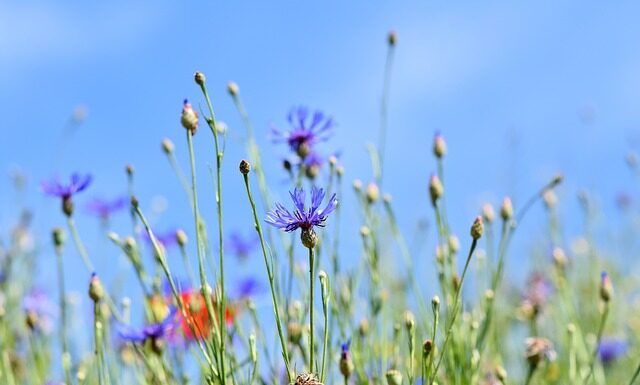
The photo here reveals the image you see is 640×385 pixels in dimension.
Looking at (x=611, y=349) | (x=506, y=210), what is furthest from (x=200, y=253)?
(x=611, y=349)

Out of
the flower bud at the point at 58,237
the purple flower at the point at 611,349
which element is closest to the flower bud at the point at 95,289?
the flower bud at the point at 58,237

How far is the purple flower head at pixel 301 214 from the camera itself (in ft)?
3.86

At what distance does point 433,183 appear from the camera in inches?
66.7

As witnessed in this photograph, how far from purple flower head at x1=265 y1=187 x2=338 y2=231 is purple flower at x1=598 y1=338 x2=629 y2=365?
6.63 ft

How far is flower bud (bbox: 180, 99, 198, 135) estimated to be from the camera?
1.38m

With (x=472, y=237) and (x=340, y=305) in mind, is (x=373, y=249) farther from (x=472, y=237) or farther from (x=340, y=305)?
(x=472, y=237)

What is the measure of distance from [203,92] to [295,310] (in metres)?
0.66

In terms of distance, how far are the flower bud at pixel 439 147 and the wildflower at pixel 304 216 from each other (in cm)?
71

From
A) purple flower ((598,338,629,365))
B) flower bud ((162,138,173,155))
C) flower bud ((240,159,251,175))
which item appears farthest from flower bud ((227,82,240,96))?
purple flower ((598,338,629,365))

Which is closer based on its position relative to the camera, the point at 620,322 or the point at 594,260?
the point at 594,260

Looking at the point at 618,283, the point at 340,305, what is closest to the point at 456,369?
the point at 340,305

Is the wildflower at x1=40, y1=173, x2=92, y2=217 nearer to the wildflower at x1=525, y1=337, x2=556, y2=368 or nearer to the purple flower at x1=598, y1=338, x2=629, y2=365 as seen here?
the wildflower at x1=525, y1=337, x2=556, y2=368

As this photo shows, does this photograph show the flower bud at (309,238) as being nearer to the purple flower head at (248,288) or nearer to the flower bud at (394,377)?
the flower bud at (394,377)

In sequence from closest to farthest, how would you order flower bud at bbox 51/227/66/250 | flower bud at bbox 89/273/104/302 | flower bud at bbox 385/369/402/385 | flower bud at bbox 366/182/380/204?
flower bud at bbox 385/369/402/385
flower bud at bbox 89/273/104/302
flower bud at bbox 51/227/66/250
flower bud at bbox 366/182/380/204
